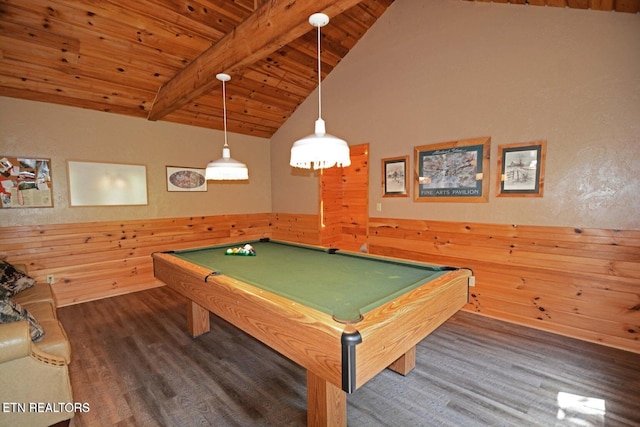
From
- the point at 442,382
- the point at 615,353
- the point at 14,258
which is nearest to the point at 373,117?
the point at 442,382

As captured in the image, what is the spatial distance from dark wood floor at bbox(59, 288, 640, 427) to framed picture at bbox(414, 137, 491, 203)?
1420 mm

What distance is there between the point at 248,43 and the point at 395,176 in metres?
2.26

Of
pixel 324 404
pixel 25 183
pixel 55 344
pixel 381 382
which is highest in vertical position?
pixel 25 183

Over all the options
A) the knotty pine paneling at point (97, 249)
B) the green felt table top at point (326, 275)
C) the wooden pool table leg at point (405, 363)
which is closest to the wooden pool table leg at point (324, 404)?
the green felt table top at point (326, 275)

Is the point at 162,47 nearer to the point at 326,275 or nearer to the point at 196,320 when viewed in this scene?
the point at 196,320

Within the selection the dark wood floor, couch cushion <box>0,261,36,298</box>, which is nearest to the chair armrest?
the dark wood floor

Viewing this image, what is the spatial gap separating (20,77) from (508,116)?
5064mm

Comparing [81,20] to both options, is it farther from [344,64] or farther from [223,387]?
[223,387]

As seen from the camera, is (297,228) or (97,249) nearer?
(97,249)

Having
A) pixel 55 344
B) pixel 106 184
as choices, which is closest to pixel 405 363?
pixel 55 344

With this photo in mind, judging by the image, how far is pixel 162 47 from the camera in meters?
3.11

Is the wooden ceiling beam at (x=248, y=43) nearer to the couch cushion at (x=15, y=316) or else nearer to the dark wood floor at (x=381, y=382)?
the couch cushion at (x=15, y=316)

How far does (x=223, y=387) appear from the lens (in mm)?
1979

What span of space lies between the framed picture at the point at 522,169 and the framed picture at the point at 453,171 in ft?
0.48
